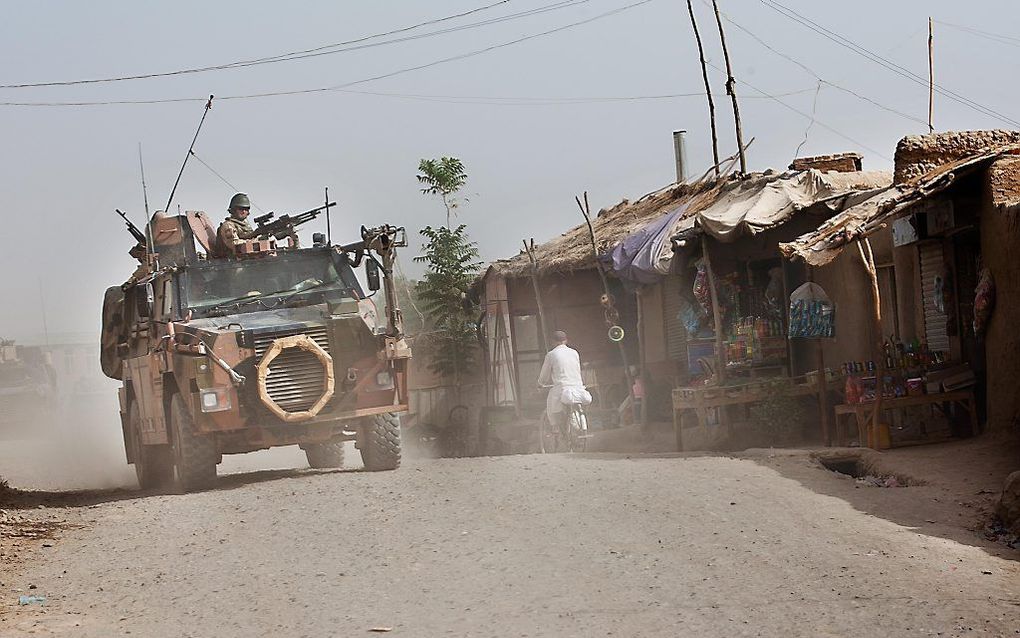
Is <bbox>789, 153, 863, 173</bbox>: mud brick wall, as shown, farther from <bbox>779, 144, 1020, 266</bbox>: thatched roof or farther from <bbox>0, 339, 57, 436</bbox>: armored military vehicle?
<bbox>0, 339, 57, 436</bbox>: armored military vehicle

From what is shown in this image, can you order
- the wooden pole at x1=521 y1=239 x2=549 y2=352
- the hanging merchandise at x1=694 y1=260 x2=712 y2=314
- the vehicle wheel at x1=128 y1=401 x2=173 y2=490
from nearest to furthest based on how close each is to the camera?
the vehicle wheel at x1=128 y1=401 x2=173 y2=490 → the hanging merchandise at x1=694 y1=260 x2=712 y2=314 → the wooden pole at x1=521 y1=239 x2=549 y2=352

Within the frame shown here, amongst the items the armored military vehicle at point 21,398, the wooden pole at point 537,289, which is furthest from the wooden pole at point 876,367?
the armored military vehicle at point 21,398

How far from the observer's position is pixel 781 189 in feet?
52.6

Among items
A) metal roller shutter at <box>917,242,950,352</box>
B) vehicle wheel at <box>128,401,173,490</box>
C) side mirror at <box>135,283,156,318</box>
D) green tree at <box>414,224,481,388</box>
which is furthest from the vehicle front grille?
green tree at <box>414,224,481,388</box>

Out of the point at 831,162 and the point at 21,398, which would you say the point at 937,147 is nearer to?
the point at 831,162

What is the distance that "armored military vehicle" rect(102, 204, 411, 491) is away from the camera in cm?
1269

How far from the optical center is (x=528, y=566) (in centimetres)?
761

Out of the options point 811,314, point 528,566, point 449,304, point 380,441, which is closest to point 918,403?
point 811,314

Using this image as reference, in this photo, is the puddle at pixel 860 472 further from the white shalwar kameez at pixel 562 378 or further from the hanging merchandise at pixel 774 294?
the white shalwar kameez at pixel 562 378

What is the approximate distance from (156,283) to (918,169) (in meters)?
8.75

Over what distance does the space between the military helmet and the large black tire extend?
3.34 m

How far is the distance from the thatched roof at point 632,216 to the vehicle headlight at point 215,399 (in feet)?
26.6

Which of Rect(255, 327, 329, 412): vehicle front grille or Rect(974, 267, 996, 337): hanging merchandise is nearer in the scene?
Rect(974, 267, 996, 337): hanging merchandise

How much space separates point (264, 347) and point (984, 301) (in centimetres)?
727
